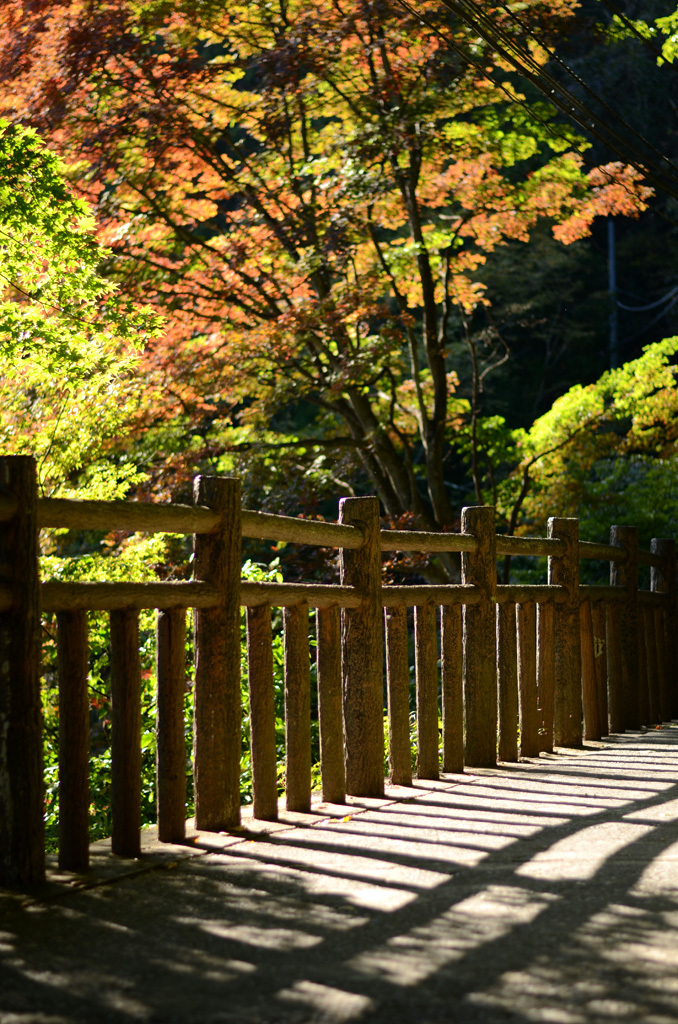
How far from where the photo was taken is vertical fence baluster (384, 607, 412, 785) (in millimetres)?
4695

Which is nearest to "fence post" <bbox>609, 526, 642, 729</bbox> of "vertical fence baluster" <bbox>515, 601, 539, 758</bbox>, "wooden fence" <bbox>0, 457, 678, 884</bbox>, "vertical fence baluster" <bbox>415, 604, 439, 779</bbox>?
"wooden fence" <bbox>0, 457, 678, 884</bbox>

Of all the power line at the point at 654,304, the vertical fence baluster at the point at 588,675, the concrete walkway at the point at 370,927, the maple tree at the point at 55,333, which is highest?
the power line at the point at 654,304

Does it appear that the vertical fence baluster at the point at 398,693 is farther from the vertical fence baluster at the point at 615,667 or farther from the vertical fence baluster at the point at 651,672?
the vertical fence baluster at the point at 651,672

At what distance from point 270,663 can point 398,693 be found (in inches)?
37.3

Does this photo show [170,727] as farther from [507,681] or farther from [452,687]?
[507,681]

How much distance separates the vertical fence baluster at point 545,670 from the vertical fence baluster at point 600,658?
0.84 meters

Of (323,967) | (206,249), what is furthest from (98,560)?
(323,967)

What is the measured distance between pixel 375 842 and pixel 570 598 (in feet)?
9.87

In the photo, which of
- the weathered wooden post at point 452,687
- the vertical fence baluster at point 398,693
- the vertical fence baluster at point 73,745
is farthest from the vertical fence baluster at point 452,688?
the vertical fence baluster at point 73,745

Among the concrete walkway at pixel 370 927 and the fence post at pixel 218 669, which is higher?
the fence post at pixel 218 669

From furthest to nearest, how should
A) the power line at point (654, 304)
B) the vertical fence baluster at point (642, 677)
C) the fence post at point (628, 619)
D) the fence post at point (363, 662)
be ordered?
the power line at point (654, 304), the vertical fence baluster at point (642, 677), the fence post at point (628, 619), the fence post at point (363, 662)

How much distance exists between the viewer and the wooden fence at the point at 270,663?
2.98 metres

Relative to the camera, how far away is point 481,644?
5.32 meters

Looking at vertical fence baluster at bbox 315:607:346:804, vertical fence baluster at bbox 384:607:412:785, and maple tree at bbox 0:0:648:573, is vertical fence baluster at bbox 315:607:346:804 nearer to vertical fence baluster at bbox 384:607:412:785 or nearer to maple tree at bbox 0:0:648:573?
vertical fence baluster at bbox 384:607:412:785
